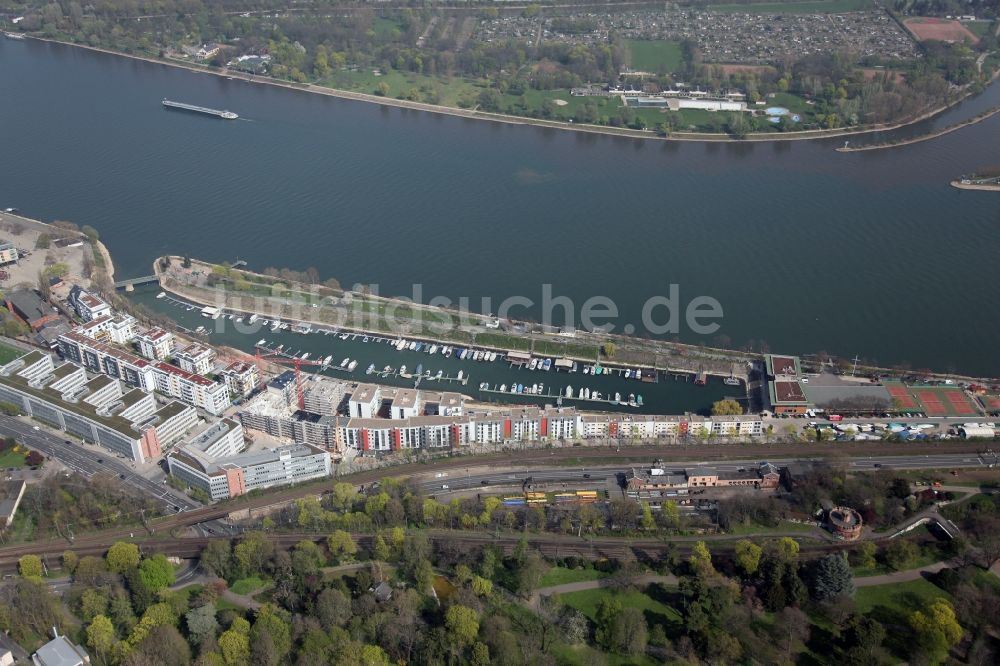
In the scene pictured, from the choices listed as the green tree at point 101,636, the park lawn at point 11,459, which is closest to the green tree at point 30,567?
the green tree at point 101,636

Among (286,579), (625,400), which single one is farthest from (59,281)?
(625,400)

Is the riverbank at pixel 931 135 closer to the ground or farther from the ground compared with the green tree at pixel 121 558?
farther from the ground

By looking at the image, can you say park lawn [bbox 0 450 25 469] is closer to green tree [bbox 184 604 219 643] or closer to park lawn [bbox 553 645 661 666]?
green tree [bbox 184 604 219 643]

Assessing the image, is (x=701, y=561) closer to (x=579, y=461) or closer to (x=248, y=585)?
(x=579, y=461)

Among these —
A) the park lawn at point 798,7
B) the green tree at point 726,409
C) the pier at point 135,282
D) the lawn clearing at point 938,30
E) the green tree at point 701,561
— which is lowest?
the green tree at point 701,561

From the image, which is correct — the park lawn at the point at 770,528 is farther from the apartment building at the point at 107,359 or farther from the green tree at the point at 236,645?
the apartment building at the point at 107,359
